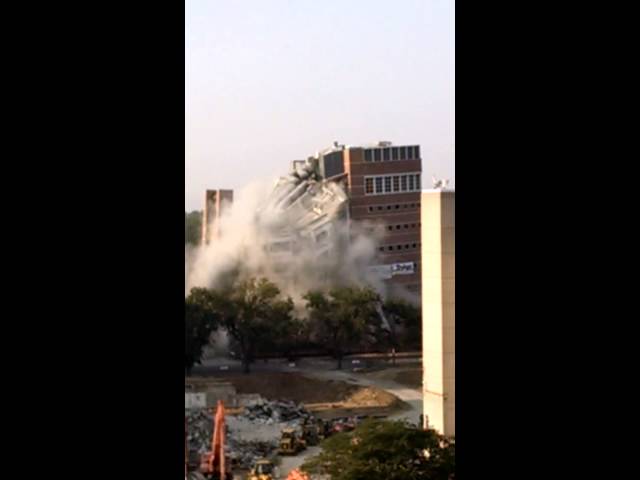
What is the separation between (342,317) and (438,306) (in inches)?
141

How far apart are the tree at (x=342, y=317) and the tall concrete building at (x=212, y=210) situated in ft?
4.77

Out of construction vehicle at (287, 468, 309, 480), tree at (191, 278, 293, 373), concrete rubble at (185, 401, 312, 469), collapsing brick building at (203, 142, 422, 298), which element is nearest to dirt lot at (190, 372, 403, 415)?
concrete rubble at (185, 401, 312, 469)

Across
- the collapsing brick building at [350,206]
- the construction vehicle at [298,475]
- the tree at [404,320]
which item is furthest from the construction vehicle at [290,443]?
the collapsing brick building at [350,206]

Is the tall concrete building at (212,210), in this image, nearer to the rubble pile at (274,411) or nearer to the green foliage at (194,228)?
the green foliage at (194,228)

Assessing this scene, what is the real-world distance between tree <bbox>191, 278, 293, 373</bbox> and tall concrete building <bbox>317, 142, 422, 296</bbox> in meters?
1.40

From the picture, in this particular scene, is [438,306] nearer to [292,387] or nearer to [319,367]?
[292,387]

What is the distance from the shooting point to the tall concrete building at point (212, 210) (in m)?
12.2

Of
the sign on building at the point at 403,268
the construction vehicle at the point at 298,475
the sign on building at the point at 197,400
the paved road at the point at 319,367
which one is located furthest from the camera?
the sign on building at the point at 403,268
